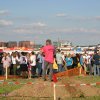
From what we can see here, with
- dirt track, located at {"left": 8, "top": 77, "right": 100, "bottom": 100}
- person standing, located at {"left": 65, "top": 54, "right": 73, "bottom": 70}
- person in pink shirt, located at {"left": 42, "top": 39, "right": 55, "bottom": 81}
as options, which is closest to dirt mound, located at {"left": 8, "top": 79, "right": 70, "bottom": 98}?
dirt track, located at {"left": 8, "top": 77, "right": 100, "bottom": 100}

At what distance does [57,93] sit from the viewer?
1373 cm

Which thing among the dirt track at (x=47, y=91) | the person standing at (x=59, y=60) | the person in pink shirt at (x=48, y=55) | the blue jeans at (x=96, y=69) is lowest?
the blue jeans at (x=96, y=69)

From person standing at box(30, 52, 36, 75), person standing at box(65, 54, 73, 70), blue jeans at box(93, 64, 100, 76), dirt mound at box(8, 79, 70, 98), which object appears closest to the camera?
dirt mound at box(8, 79, 70, 98)

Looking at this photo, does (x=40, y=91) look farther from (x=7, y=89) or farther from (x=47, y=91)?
(x=7, y=89)

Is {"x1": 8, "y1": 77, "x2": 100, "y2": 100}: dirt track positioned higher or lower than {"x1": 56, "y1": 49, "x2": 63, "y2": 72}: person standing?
lower

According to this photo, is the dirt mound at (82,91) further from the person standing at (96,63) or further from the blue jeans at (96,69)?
the blue jeans at (96,69)

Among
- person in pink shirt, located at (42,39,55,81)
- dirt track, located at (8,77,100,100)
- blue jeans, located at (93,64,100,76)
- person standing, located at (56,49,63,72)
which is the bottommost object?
blue jeans, located at (93,64,100,76)

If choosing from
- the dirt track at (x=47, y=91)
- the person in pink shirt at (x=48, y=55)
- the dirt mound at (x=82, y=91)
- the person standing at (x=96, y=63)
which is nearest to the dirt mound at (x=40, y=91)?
the dirt track at (x=47, y=91)

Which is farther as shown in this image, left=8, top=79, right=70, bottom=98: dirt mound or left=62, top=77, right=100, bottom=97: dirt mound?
left=62, top=77, right=100, bottom=97: dirt mound

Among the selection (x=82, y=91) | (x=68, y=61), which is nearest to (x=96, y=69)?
(x=68, y=61)

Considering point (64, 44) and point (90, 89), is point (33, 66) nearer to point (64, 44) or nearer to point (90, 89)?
point (90, 89)

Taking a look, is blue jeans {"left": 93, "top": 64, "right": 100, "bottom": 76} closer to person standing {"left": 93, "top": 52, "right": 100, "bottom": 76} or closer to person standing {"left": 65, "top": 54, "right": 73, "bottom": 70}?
person standing {"left": 93, "top": 52, "right": 100, "bottom": 76}

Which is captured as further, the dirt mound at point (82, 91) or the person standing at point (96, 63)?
the person standing at point (96, 63)

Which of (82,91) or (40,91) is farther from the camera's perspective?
(82,91)
